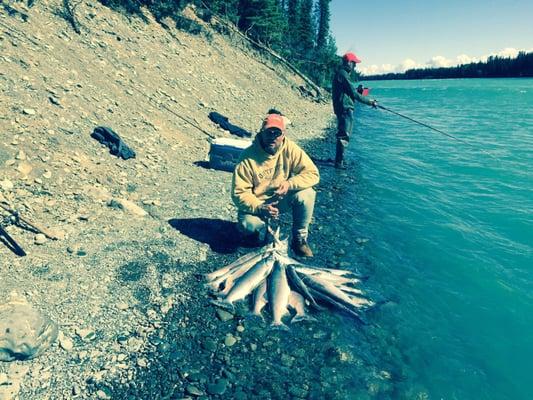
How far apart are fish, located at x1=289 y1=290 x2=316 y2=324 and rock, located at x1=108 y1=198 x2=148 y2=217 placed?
320 centimetres

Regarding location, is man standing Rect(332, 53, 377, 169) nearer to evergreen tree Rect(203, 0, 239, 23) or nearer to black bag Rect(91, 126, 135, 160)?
black bag Rect(91, 126, 135, 160)

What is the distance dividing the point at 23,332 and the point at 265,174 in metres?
3.63

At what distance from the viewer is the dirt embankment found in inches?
156

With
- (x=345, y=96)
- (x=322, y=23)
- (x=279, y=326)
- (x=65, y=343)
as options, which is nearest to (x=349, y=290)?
(x=279, y=326)

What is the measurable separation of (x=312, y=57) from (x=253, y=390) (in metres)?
57.1

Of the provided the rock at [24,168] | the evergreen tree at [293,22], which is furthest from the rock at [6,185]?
the evergreen tree at [293,22]

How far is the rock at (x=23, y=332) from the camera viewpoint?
11.1 ft

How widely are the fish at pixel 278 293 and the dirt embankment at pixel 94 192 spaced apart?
1.20 metres

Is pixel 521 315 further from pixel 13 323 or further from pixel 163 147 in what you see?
pixel 163 147

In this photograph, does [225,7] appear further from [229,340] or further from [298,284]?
[229,340]

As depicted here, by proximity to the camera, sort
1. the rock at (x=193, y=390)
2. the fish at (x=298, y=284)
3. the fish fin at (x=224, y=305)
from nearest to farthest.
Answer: the rock at (x=193, y=390), the fish fin at (x=224, y=305), the fish at (x=298, y=284)

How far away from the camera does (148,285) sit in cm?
485

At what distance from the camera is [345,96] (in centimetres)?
1095

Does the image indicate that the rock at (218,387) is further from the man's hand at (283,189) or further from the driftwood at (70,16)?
the driftwood at (70,16)
